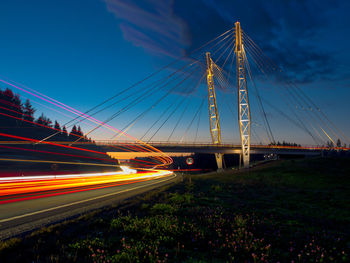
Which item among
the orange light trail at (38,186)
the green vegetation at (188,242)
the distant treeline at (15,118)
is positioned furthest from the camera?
the distant treeline at (15,118)

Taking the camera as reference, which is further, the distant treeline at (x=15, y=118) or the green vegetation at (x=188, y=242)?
the distant treeline at (x=15, y=118)

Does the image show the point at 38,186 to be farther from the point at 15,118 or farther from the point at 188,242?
the point at 15,118

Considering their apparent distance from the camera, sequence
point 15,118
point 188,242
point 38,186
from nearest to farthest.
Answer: point 188,242 → point 38,186 → point 15,118

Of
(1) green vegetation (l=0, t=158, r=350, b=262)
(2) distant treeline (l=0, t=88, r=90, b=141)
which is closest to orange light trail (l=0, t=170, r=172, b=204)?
(1) green vegetation (l=0, t=158, r=350, b=262)

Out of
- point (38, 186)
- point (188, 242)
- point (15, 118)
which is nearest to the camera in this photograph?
point (188, 242)

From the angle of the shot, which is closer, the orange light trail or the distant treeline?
the orange light trail

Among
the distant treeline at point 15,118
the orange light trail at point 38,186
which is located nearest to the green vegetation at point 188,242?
the orange light trail at point 38,186

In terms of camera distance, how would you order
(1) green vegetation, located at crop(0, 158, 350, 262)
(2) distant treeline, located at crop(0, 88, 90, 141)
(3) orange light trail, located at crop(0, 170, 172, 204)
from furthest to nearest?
(2) distant treeline, located at crop(0, 88, 90, 141) → (3) orange light trail, located at crop(0, 170, 172, 204) → (1) green vegetation, located at crop(0, 158, 350, 262)

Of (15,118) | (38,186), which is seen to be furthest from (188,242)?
(15,118)

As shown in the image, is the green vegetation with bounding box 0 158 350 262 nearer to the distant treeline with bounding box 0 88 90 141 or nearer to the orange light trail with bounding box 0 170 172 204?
the orange light trail with bounding box 0 170 172 204

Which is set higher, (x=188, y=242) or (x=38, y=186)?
(x=188, y=242)

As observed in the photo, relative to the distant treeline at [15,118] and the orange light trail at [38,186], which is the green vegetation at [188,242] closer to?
the orange light trail at [38,186]

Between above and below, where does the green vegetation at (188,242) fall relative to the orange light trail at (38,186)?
above

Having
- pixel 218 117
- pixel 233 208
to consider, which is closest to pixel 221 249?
pixel 233 208
